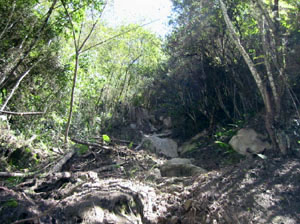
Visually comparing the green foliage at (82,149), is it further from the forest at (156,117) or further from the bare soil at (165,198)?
the bare soil at (165,198)

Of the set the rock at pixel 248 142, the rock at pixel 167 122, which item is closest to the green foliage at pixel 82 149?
the rock at pixel 248 142

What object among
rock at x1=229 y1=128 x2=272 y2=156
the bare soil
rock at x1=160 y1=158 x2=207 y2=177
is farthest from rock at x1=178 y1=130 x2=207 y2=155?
the bare soil

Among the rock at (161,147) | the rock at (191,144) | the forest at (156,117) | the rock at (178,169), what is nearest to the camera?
the forest at (156,117)

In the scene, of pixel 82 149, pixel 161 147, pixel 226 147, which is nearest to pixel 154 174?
pixel 82 149

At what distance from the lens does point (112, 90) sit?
41.6 feet

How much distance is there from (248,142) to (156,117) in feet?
21.0

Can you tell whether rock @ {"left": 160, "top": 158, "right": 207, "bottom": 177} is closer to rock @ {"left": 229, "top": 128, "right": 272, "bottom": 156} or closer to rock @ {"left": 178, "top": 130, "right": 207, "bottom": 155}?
rock @ {"left": 229, "top": 128, "right": 272, "bottom": 156}

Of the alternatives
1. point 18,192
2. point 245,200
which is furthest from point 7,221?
point 245,200

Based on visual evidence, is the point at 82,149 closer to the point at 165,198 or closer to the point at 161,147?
the point at 161,147

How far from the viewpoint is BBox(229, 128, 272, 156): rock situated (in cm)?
587

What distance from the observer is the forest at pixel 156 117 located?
3361mm

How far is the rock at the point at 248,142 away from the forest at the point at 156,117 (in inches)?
1.1

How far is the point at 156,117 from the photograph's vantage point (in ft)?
40.2

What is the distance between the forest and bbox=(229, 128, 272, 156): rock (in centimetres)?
3
